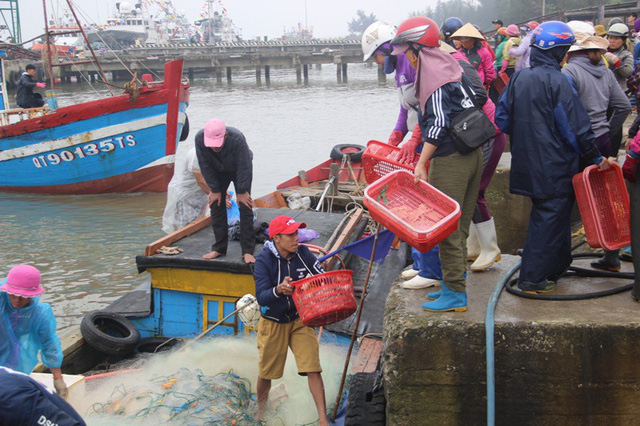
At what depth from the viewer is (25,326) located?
15.7 ft

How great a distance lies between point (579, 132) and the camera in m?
3.79

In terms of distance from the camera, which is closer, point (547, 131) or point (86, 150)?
Result: point (547, 131)

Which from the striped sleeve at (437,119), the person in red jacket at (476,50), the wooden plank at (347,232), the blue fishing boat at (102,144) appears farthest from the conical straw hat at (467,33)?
the blue fishing boat at (102,144)

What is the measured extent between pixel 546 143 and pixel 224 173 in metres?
3.66

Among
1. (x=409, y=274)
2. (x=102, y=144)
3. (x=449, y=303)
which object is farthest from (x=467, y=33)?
(x=102, y=144)

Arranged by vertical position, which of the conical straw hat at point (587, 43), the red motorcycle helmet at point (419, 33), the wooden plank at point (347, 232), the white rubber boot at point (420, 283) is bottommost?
the wooden plank at point (347, 232)

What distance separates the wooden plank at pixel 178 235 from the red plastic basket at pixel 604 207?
4.30 meters

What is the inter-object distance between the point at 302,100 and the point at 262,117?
28.1ft

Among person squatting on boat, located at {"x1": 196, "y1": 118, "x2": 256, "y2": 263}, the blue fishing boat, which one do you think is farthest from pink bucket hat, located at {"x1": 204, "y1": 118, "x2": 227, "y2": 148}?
the blue fishing boat

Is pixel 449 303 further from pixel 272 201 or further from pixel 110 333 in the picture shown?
pixel 272 201

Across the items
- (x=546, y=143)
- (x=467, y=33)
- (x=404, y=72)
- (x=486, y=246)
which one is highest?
(x=467, y=33)

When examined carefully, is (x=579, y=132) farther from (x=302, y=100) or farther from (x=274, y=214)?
(x=302, y=100)

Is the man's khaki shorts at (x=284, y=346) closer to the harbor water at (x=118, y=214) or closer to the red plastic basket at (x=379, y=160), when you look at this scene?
the red plastic basket at (x=379, y=160)

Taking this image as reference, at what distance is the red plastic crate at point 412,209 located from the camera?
11.6 ft
